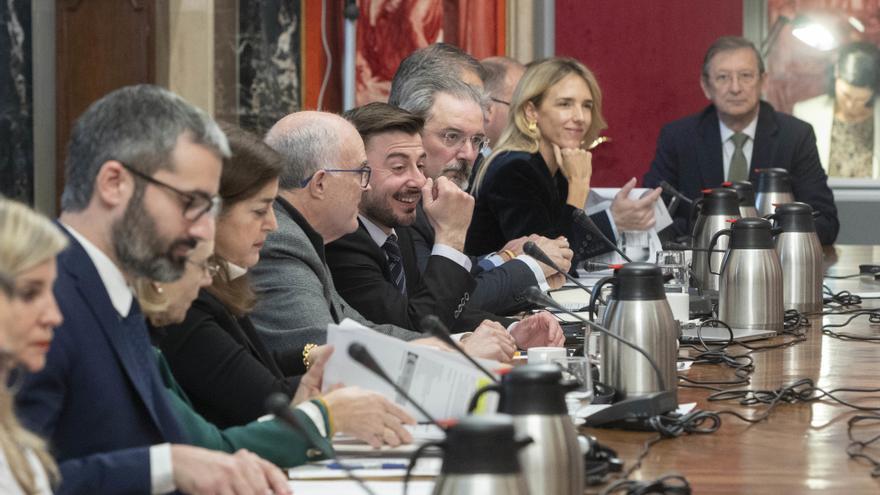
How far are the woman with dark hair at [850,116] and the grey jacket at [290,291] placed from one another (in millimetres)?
5076

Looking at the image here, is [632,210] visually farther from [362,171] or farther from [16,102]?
[16,102]

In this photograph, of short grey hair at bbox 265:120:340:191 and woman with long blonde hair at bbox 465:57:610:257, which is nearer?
Result: short grey hair at bbox 265:120:340:191

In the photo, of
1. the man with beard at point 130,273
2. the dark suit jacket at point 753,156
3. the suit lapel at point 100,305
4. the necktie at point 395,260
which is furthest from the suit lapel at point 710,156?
the suit lapel at point 100,305

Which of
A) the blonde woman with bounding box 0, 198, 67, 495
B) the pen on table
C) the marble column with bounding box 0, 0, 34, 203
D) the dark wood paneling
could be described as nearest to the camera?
the blonde woman with bounding box 0, 198, 67, 495

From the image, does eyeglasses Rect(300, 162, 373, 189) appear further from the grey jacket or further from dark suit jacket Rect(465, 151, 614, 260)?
dark suit jacket Rect(465, 151, 614, 260)

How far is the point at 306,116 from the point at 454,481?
2051 mm

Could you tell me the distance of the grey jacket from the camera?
291cm

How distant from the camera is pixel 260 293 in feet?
9.67

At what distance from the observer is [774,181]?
18.0 feet

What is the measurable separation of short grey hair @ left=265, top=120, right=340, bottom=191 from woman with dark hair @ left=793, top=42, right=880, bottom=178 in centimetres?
480

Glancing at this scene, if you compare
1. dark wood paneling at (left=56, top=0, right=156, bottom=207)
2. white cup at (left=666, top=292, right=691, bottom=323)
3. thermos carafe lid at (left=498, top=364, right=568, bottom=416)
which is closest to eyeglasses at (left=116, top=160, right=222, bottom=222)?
thermos carafe lid at (left=498, top=364, right=568, bottom=416)

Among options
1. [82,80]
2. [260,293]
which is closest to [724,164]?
[82,80]

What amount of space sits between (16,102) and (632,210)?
7.99 feet

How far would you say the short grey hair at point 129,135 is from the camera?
1.93 metres
